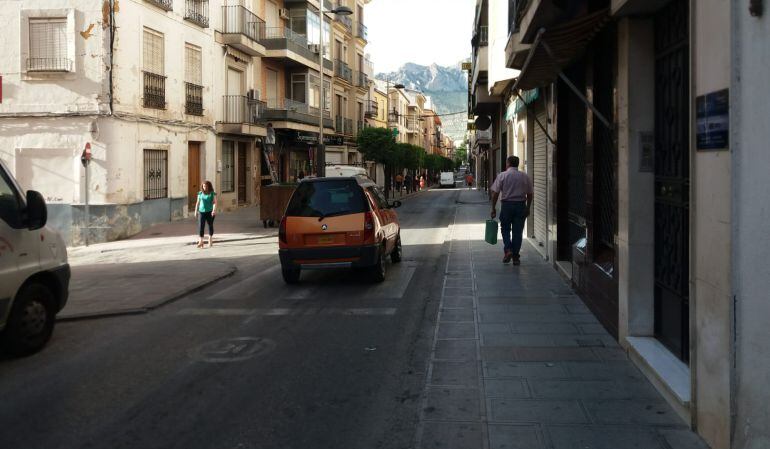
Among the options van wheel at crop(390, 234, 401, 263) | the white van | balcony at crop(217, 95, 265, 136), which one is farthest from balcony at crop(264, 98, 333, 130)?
the white van

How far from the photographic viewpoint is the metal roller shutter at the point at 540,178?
13578mm

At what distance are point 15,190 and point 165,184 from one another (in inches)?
702

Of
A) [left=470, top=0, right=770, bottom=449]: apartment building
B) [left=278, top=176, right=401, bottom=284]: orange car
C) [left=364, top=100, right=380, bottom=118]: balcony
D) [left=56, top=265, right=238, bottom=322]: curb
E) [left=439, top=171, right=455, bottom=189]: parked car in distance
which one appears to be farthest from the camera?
[left=439, top=171, right=455, bottom=189]: parked car in distance

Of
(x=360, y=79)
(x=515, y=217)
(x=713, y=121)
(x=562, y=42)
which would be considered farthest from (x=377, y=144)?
(x=713, y=121)

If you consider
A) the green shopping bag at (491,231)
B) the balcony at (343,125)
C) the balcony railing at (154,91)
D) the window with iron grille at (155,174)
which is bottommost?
the green shopping bag at (491,231)

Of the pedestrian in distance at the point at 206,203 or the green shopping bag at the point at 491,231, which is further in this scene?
the pedestrian in distance at the point at 206,203

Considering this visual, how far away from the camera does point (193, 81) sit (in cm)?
2622

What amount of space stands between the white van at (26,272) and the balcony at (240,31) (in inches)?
885

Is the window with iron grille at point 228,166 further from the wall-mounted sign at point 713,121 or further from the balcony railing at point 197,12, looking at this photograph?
the wall-mounted sign at point 713,121

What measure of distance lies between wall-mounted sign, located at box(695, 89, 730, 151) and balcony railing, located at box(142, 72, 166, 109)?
20730mm

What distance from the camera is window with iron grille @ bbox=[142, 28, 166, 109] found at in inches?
887

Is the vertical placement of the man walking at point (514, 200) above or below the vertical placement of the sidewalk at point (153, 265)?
above

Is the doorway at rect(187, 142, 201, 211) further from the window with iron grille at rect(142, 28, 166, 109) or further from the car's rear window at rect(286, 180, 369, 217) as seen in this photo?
the car's rear window at rect(286, 180, 369, 217)

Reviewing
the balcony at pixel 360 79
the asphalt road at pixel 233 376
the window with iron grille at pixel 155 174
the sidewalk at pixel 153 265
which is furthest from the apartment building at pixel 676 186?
the balcony at pixel 360 79
